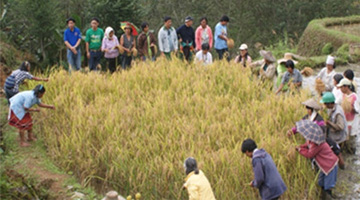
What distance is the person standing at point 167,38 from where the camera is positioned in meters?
9.37

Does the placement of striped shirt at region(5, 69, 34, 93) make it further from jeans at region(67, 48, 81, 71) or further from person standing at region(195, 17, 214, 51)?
person standing at region(195, 17, 214, 51)

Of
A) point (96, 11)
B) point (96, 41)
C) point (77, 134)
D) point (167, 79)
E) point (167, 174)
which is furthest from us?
point (96, 11)

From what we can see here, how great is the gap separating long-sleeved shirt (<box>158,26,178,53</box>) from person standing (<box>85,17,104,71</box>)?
1146 mm

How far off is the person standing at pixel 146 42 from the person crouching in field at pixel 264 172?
4982mm

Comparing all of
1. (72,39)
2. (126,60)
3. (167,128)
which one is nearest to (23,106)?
(167,128)

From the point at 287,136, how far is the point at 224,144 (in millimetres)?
908

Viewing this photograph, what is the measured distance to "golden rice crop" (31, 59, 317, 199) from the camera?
5.78 metres

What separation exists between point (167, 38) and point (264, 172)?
506 centimetres

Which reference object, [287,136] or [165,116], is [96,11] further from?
[287,136]

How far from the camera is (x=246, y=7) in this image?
1005 inches

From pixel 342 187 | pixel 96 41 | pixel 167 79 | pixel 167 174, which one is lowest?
pixel 342 187

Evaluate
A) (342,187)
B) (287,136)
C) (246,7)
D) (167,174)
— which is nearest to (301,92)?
(287,136)

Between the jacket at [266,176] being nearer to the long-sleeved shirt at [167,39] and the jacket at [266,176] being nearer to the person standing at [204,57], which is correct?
the person standing at [204,57]

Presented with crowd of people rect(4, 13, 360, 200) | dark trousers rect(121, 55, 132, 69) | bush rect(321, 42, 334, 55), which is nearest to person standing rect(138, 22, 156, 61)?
crowd of people rect(4, 13, 360, 200)
